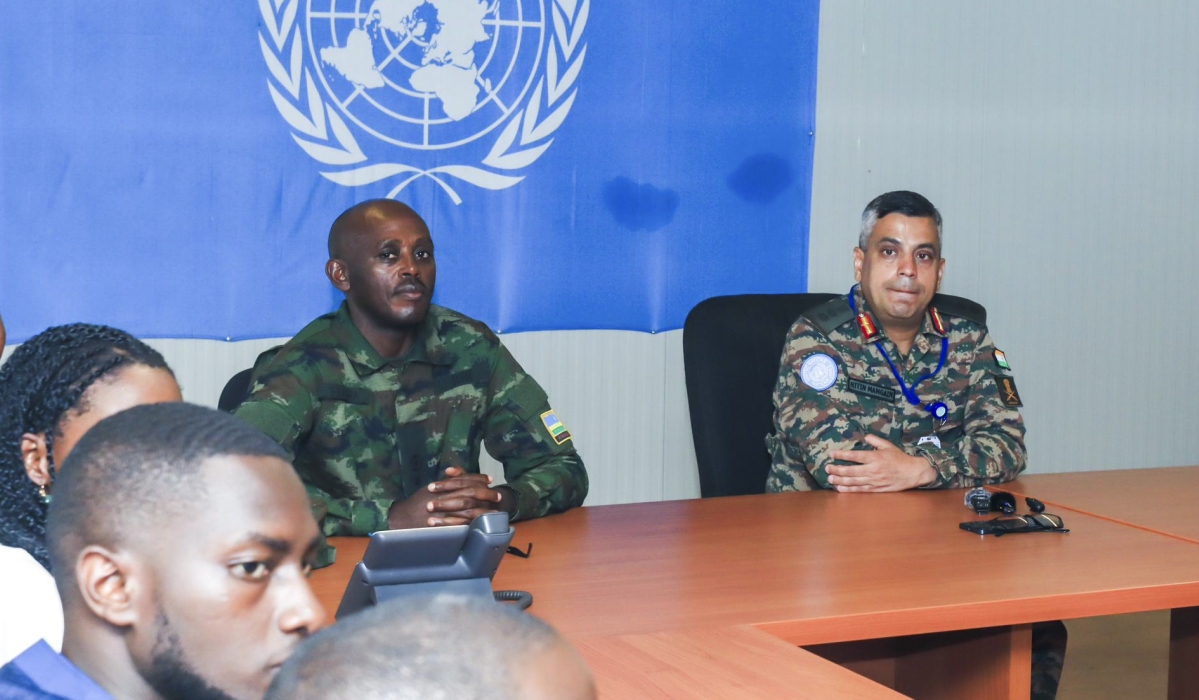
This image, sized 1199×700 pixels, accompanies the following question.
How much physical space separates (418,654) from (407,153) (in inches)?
114

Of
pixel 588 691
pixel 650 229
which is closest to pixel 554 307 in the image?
pixel 650 229

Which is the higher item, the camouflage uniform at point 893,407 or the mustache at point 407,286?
the mustache at point 407,286

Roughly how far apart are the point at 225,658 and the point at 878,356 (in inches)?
93.6

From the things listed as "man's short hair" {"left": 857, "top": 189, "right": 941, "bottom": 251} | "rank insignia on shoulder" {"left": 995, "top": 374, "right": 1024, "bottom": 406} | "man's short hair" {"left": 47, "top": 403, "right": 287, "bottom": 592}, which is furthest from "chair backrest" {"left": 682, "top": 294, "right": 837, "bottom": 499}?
"man's short hair" {"left": 47, "top": 403, "right": 287, "bottom": 592}

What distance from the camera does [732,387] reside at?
9.88 ft

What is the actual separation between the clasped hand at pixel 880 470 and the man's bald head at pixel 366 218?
1.03 meters

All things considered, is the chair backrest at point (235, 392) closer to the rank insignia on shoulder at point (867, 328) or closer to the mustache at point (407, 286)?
the mustache at point (407, 286)

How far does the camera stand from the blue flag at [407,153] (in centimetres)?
308

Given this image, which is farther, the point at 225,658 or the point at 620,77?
the point at 620,77

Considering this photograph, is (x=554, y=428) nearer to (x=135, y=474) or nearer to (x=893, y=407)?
(x=893, y=407)

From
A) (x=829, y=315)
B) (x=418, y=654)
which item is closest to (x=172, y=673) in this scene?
(x=418, y=654)

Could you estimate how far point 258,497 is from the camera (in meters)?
0.90

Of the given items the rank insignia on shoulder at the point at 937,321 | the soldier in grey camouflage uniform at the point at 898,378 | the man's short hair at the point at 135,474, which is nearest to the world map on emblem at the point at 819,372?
the soldier in grey camouflage uniform at the point at 898,378

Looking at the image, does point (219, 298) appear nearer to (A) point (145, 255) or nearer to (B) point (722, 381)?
(A) point (145, 255)
